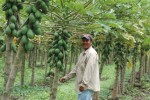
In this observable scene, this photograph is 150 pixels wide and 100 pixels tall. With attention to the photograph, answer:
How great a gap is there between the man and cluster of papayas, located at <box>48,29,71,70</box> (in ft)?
3.60

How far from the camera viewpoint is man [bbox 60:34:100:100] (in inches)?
205

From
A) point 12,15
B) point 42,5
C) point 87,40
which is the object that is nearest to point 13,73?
point 12,15

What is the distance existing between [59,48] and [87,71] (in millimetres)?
1502

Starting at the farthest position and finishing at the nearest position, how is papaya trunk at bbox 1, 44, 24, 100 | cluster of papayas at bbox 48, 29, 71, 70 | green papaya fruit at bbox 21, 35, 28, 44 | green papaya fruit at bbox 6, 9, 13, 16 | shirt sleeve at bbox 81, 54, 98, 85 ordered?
cluster of papayas at bbox 48, 29, 71, 70
shirt sleeve at bbox 81, 54, 98, 85
green papaya fruit at bbox 6, 9, 13, 16
green papaya fruit at bbox 21, 35, 28, 44
papaya trunk at bbox 1, 44, 24, 100

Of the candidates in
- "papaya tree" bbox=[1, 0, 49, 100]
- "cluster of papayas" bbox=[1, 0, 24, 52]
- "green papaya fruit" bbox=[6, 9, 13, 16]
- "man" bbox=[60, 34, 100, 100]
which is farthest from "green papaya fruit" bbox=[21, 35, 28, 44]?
"man" bbox=[60, 34, 100, 100]

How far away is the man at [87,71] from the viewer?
521cm

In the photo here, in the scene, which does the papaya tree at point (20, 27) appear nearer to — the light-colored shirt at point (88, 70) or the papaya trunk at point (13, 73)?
the papaya trunk at point (13, 73)

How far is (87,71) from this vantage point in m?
5.19

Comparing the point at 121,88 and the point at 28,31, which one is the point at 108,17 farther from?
the point at 121,88

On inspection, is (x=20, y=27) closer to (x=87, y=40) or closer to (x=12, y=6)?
(x=12, y=6)

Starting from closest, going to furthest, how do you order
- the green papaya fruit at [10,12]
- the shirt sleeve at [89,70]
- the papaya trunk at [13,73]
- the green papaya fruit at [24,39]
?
the papaya trunk at [13,73]
the green papaya fruit at [24,39]
the green papaya fruit at [10,12]
the shirt sleeve at [89,70]

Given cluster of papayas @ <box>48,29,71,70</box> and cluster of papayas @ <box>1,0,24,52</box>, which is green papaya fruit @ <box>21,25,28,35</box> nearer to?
cluster of papayas @ <box>1,0,24,52</box>

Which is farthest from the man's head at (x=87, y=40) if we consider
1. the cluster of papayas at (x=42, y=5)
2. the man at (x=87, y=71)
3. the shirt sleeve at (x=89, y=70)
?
the cluster of papayas at (x=42, y=5)

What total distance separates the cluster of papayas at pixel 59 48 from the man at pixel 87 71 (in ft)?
3.60
